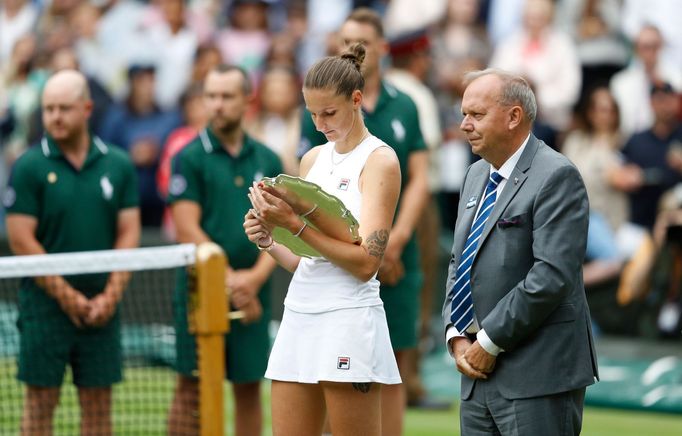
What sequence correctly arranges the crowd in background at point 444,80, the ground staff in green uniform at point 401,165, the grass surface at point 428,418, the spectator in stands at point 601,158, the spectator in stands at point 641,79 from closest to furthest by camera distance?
the ground staff in green uniform at point 401,165
the grass surface at point 428,418
the crowd in background at point 444,80
the spectator in stands at point 601,158
the spectator in stands at point 641,79

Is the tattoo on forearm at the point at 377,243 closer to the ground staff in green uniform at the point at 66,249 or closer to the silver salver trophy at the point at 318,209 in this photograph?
the silver salver trophy at the point at 318,209

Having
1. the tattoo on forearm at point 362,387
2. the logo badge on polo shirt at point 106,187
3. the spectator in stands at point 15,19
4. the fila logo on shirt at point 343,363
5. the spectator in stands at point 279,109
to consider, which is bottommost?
the tattoo on forearm at point 362,387

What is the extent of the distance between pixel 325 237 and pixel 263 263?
269 cm

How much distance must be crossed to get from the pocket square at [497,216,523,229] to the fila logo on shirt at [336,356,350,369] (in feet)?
2.88

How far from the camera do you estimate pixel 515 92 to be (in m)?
5.34

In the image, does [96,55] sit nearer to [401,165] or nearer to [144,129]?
[144,129]

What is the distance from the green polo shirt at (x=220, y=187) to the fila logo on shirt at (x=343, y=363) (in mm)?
2691

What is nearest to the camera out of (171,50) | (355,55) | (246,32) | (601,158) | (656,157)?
(355,55)

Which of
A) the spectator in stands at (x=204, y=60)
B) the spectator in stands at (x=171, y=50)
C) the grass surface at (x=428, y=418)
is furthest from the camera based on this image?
the spectator in stands at (x=171, y=50)

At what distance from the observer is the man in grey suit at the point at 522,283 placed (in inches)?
204

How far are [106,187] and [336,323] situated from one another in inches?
115

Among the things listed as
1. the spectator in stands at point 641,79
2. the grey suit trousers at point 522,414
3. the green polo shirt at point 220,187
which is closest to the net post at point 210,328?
the green polo shirt at point 220,187

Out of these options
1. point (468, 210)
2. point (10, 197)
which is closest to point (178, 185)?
point (10, 197)

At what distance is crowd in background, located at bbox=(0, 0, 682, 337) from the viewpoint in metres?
11.9
